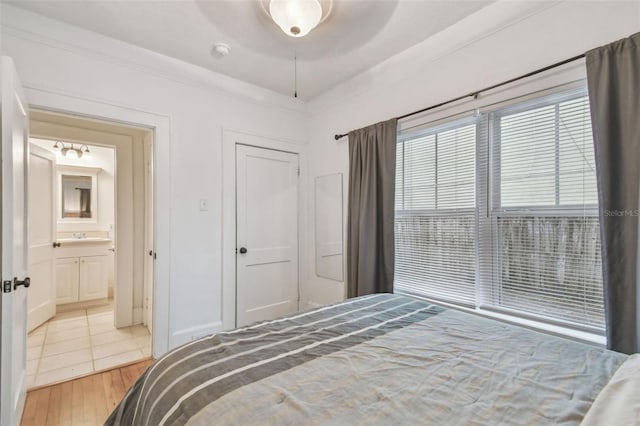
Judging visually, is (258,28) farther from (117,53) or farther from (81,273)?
(81,273)

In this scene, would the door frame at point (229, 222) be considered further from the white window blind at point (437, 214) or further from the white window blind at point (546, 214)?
the white window blind at point (546, 214)

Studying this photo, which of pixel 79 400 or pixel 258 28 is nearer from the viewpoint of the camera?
pixel 79 400

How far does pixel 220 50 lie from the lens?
2.49 metres

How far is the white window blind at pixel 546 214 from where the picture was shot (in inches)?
69.0

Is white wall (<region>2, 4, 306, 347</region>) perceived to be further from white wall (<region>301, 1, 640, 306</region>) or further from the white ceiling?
white wall (<region>301, 1, 640, 306</region>)

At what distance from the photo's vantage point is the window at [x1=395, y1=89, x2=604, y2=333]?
1.78 metres

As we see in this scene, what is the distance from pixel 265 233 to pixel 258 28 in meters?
1.96

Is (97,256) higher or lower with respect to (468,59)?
lower

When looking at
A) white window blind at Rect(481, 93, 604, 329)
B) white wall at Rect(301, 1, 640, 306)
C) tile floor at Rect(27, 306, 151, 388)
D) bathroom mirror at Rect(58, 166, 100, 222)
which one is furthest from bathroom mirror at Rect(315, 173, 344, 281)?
bathroom mirror at Rect(58, 166, 100, 222)

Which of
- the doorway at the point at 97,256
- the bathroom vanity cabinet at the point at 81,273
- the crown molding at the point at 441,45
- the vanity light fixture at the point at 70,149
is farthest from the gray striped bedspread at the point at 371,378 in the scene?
the vanity light fixture at the point at 70,149

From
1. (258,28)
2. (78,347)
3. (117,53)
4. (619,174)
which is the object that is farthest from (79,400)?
(619,174)

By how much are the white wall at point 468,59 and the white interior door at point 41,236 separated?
3.12 metres

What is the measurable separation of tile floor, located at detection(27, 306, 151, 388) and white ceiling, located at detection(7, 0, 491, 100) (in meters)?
2.70

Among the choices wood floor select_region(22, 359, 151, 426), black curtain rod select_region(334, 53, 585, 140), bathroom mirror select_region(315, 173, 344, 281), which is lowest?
wood floor select_region(22, 359, 151, 426)
